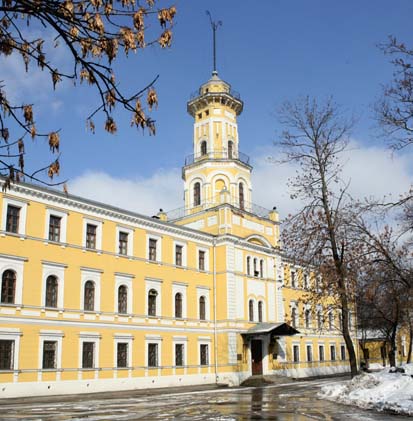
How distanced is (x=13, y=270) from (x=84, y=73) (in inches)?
830

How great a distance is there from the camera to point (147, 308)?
31.2m

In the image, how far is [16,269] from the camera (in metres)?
24.7

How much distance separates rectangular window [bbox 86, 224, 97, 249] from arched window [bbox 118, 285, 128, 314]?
3.06m

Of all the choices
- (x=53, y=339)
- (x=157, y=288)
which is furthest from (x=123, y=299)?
(x=53, y=339)

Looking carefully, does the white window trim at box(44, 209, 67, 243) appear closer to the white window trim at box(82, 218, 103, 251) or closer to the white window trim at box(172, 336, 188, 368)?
the white window trim at box(82, 218, 103, 251)

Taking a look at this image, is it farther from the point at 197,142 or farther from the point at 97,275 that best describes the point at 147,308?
the point at 197,142

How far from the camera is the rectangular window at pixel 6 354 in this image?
2337 centimetres

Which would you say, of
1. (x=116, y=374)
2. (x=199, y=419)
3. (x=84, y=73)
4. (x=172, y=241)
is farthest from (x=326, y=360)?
(x=84, y=73)

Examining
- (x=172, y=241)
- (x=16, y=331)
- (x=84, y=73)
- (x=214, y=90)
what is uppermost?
(x=214, y=90)

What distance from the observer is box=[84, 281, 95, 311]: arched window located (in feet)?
91.8

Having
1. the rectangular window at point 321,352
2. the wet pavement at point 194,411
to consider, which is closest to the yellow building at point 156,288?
the rectangular window at point 321,352

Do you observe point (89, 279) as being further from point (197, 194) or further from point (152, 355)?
point (197, 194)

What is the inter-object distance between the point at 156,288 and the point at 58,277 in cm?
717

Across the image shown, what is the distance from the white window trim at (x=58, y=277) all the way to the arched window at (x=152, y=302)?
6.46 metres
